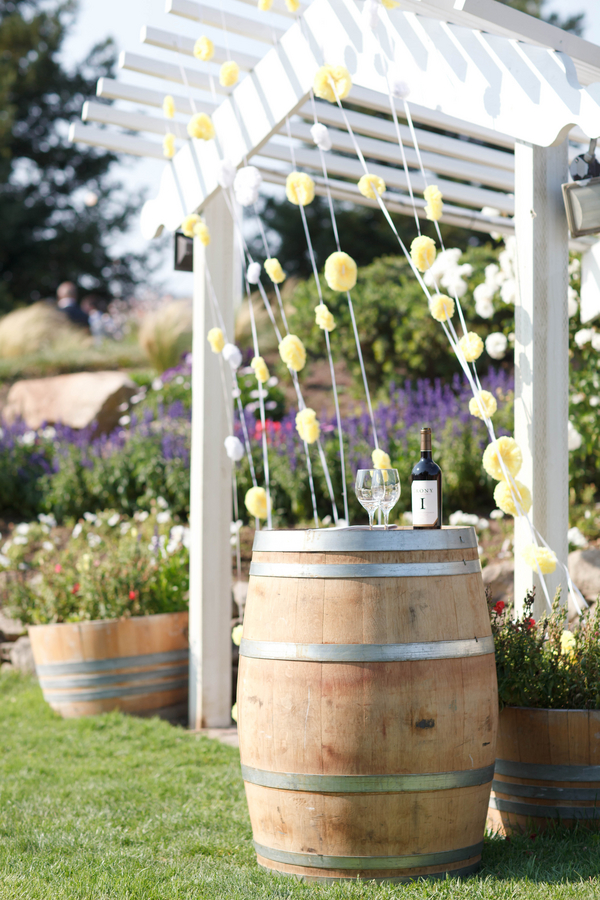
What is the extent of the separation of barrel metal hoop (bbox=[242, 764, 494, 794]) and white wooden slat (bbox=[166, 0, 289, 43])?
2.84 metres

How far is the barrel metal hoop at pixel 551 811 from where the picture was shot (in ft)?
7.82

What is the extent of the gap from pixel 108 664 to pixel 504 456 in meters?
2.45

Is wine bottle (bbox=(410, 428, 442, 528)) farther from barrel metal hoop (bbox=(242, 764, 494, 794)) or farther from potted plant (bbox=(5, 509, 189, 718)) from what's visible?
potted plant (bbox=(5, 509, 189, 718))

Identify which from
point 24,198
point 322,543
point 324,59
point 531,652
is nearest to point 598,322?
point 324,59

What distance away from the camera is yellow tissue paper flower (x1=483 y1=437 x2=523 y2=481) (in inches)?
103

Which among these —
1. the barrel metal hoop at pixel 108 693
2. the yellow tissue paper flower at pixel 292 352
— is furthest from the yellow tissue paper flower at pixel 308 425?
the barrel metal hoop at pixel 108 693

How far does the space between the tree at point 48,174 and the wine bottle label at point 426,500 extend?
51.3 feet

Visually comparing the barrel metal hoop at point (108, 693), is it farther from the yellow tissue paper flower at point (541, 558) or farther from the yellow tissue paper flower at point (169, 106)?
the yellow tissue paper flower at point (169, 106)

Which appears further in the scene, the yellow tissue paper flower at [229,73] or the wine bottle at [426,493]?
the yellow tissue paper flower at [229,73]

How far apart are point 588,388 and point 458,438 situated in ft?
3.10

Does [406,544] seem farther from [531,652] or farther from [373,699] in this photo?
[531,652]

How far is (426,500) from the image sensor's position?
8.05 ft

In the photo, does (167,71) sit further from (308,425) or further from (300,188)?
(308,425)

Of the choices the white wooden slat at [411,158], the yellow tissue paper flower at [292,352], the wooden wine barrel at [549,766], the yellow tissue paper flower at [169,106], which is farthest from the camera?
the white wooden slat at [411,158]
